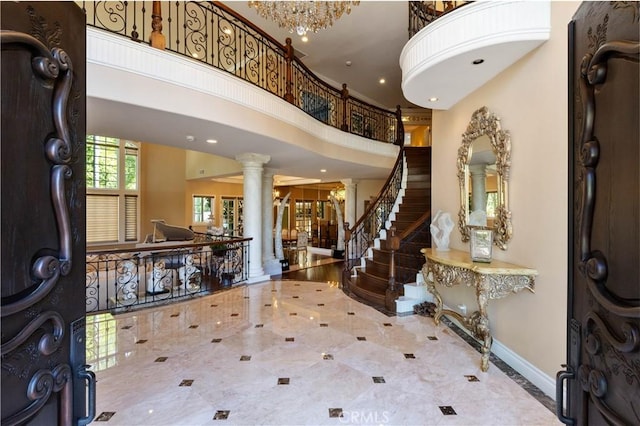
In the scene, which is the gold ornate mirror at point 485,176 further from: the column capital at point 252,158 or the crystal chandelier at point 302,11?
the column capital at point 252,158

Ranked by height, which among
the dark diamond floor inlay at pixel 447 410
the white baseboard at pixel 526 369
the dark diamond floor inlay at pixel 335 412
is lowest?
the dark diamond floor inlay at pixel 335 412

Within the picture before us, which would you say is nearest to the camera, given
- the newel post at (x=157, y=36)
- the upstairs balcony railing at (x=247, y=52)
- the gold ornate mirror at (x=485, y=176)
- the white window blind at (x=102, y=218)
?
the gold ornate mirror at (x=485, y=176)

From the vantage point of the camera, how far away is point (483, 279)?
8.95 feet

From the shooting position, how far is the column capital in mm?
6316

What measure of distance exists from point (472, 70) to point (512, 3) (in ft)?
→ 2.13

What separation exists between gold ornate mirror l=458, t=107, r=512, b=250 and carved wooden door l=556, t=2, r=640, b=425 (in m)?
2.27

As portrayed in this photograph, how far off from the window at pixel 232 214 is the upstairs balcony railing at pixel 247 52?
22.9 ft

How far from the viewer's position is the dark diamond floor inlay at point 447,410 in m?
2.26

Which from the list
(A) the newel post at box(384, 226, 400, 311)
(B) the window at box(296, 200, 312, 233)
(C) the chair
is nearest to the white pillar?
(C) the chair

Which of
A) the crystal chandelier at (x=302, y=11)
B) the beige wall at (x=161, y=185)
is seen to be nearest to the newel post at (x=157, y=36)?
the crystal chandelier at (x=302, y=11)

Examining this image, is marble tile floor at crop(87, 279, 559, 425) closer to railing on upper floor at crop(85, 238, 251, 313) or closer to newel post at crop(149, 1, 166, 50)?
railing on upper floor at crop(85, 238, 251, 313)

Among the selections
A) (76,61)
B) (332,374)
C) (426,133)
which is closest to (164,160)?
(426,133)

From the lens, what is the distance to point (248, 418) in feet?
7.29

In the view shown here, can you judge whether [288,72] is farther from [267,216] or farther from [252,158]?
[267,216]
